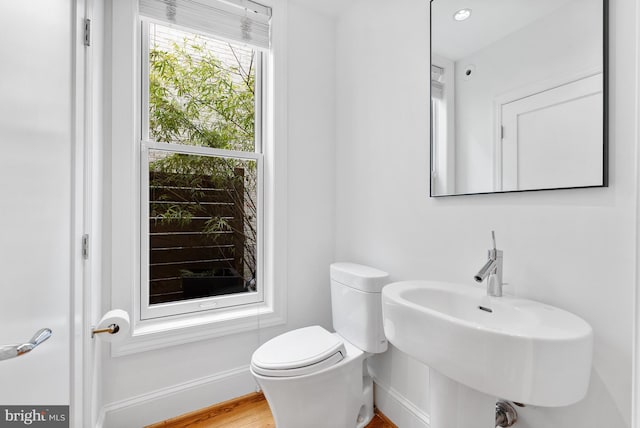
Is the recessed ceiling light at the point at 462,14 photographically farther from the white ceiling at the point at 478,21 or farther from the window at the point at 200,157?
the window at the point at 200,157

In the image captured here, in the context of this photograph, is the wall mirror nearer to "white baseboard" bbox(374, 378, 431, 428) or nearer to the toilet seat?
the toilet seat

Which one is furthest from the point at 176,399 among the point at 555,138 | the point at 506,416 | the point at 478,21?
the point at 478,21

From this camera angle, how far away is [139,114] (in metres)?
1.56

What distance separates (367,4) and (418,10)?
45 cm

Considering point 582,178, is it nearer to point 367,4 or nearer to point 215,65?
point 367,4

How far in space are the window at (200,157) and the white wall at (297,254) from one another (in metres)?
0.21

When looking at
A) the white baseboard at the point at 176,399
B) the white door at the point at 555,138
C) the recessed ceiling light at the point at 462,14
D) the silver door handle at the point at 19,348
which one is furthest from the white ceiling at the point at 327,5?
the white baseboard at the point at 176,399

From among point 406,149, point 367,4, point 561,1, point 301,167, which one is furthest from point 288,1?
point 561,1

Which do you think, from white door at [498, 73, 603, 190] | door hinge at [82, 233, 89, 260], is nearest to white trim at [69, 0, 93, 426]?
door hinge at [82, 233, 89, 260]

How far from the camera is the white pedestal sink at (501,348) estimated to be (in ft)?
2.20

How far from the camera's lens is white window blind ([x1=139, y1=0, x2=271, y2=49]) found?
5.20ft

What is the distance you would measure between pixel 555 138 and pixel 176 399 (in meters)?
2.05

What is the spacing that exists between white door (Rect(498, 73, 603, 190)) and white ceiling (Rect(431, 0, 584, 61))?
277mm

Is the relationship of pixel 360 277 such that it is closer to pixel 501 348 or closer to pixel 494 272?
pixel 494 272
